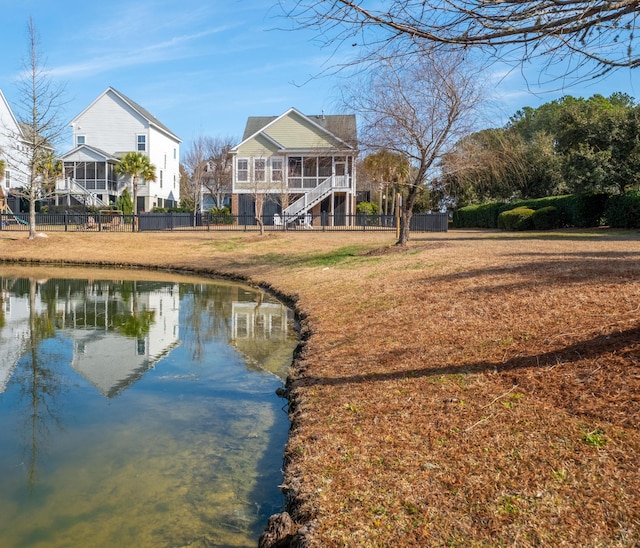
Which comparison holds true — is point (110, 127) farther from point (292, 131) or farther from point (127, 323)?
point (127, 323)

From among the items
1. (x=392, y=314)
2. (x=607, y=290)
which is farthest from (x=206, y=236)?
(x=607, y=290)

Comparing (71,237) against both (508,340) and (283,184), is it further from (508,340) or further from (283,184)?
(508,340)

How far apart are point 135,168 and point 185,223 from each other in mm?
10706

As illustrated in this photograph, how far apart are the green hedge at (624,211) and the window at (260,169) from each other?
22.0 meters

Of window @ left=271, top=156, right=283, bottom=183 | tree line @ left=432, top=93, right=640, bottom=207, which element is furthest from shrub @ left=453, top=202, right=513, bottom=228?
window @ left=271, top=156, right=283, bottom=183

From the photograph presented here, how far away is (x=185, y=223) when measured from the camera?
36.9 meters

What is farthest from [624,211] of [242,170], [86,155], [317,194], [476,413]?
[86,155]

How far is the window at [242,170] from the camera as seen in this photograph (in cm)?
4250

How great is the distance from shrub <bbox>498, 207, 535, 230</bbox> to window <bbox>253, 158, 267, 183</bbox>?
53.4 ft

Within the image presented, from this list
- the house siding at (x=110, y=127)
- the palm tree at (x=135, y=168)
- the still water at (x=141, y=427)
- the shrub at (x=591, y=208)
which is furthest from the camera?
the house siding at (x=110, y=127)

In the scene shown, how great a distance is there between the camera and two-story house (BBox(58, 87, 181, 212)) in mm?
45250

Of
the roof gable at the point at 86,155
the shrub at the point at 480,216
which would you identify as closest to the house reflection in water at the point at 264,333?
the shrub at the point at 480,216

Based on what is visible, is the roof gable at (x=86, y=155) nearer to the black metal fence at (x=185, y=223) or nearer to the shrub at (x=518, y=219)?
the black metal fence at (x=185, y=223)

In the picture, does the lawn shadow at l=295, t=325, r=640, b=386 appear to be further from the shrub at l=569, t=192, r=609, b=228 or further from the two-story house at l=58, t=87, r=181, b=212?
the two-story house at l=58, t=87, r=181, b=212
